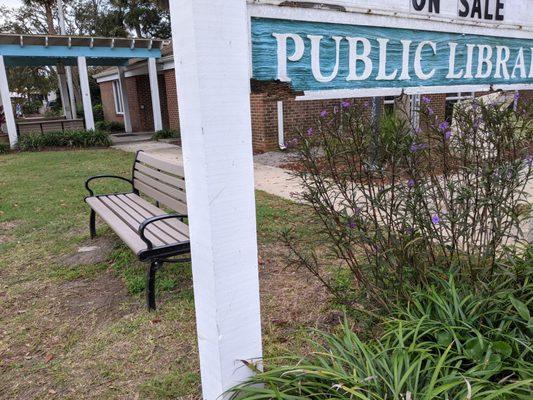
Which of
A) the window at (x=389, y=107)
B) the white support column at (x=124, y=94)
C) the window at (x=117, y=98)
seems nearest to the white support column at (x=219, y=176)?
the window at (x=389, y=107)

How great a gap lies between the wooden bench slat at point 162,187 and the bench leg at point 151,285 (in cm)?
65

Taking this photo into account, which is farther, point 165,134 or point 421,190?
point 165,134

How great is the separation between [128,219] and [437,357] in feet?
9.66

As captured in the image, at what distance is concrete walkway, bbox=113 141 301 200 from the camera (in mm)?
7246

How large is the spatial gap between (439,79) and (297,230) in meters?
2.83

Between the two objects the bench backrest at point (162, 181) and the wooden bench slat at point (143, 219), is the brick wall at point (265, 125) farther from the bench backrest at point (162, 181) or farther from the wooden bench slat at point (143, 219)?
the wooden bench slat at point (143, 219)

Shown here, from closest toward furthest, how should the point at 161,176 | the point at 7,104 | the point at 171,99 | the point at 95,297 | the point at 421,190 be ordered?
the point at 421,190, the point at 95,297, the point at 161,176, the point at 7,104, the point at 171,99

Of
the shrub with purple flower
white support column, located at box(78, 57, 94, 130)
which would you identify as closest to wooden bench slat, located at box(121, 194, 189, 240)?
the shrub with purple flower

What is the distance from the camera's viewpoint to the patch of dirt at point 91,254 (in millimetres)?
4422

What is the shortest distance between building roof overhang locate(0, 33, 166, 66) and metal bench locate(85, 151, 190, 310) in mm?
11461

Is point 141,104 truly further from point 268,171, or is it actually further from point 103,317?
point 103,317

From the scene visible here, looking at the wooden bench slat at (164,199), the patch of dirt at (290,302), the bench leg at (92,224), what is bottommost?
the patch of dirt at (290,302)

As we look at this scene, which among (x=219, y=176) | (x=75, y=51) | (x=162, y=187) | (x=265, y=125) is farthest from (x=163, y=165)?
(x=75, y=51)

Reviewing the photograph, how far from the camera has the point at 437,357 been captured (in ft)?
6.50
